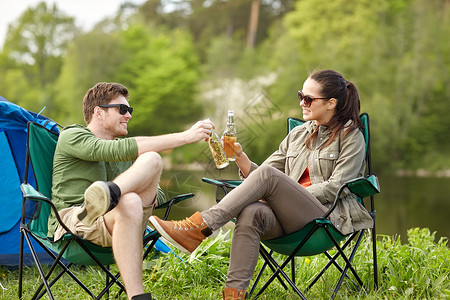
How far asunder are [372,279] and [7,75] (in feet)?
76.9

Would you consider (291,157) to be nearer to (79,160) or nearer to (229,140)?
(229,140)

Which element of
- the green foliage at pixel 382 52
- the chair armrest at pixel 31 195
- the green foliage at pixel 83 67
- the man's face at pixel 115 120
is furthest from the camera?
the green foliage at pixel 83 67

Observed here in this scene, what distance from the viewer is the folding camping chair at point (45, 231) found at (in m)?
2.02

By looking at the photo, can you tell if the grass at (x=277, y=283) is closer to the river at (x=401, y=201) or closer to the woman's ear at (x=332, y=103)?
the woman's ear at (x=332, y=103)

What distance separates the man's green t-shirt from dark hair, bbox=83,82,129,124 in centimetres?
12

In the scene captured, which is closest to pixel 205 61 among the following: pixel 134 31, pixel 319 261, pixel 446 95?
pixel 134 31

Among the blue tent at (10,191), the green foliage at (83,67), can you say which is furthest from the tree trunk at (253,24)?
the blue tent at (10,191)

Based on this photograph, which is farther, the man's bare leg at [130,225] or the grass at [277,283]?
the grass at [277,283]

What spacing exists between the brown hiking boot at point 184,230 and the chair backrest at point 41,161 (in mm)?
593

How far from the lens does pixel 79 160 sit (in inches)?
86.6

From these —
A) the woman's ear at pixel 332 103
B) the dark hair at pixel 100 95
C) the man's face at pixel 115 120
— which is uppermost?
the dark hair at pixel 100 95

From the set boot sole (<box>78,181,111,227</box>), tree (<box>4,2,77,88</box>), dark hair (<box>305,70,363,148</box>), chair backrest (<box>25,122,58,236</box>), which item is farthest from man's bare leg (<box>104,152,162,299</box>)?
tree (<box>4,2,77,88</box>)

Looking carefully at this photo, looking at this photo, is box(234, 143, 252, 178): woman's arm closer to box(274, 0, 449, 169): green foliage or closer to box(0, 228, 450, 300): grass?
box(0, 228, 450, 300): grass

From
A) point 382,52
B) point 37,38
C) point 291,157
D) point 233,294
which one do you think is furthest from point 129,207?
point 37,38
